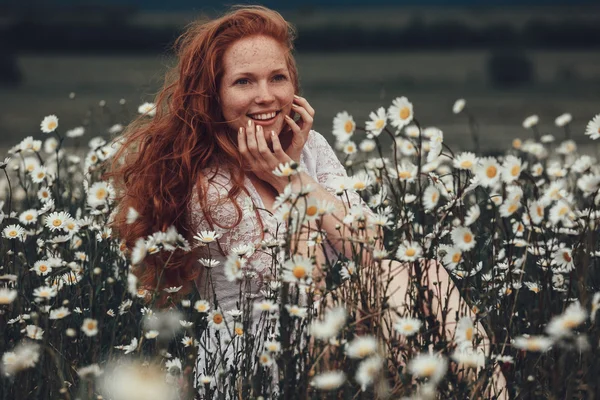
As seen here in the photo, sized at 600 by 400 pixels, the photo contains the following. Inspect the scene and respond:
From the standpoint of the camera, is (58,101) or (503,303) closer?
(503,303)

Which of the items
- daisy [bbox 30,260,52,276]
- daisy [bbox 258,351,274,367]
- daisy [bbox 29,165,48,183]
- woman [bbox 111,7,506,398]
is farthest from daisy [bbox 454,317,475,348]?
daisy [bbox 29,165,48,183]

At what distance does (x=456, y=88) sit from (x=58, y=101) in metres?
7.23

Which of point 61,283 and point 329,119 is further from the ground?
point 329,119

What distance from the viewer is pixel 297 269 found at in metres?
1.93

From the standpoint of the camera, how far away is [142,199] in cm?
282

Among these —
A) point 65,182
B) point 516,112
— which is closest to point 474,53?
point 516,112

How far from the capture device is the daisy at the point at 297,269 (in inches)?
75.5

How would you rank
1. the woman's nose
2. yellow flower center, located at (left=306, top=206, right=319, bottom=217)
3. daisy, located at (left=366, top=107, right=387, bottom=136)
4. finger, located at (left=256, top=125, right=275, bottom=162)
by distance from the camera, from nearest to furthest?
1. yellow flower center, located at (left=306, top=206, right=319, bottom=217)
2. daisy, located at (left=366, top=107, right=387, bottom=136)
3. finger, located at (left=256, top=125, right=275, bottom=162)
4. the woman's nose

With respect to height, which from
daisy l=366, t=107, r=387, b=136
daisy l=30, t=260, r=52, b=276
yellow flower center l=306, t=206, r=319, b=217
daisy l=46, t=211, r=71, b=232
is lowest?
yellow flower center l=306, t=206, r=319, b=217

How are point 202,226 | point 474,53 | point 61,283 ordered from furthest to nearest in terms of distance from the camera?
point 474,53, point 202,226, point 61,283

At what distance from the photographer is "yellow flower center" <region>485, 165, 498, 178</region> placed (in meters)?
2.03

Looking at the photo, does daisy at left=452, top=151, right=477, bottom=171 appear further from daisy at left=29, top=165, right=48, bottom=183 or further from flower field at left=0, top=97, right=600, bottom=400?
daisy at left=29, top=165, right=48, bottom=183

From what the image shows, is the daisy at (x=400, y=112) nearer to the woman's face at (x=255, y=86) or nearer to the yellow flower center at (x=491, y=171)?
the yellow flower center at (x=491, y=171)

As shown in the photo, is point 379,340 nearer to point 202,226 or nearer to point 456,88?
point 202,226
